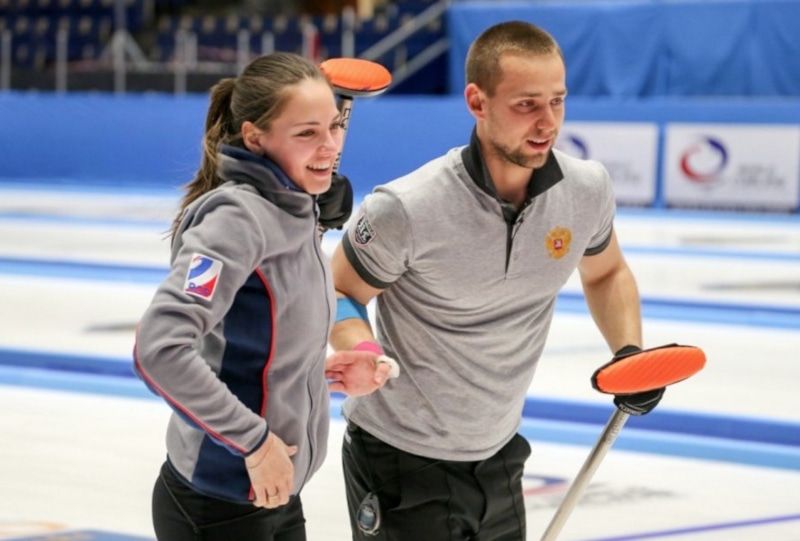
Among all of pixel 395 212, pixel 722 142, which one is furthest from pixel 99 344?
pixel 722 142

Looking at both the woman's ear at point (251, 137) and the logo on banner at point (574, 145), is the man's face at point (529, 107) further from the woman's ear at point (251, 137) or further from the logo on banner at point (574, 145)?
the logo on banner at point (574, 145)

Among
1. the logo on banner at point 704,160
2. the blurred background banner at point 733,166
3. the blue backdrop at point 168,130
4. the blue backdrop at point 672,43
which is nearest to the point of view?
→ the blurred background banner at point 733,166

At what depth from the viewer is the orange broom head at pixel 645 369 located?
7.76 ft

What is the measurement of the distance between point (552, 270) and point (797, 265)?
8.42 meters

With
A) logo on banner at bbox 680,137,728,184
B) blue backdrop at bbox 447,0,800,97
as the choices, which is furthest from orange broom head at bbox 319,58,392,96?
blue backdrop at bbox 447,0,800,97

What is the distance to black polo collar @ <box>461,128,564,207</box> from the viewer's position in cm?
273

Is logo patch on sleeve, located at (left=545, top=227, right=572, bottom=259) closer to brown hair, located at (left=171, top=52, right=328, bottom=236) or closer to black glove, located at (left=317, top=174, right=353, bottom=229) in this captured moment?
black glove, located at (left=317, top=174, right=353, bottom=229)

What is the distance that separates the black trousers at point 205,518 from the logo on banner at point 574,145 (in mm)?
13362

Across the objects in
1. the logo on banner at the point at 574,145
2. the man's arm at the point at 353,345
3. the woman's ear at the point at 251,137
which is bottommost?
the logo on banner at the point at 574,145

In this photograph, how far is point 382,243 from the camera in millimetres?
2707

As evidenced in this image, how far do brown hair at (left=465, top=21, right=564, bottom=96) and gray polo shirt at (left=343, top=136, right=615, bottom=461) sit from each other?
0.47ft

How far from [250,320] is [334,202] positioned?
45cm

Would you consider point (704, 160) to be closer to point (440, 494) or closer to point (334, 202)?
point (440, 494)

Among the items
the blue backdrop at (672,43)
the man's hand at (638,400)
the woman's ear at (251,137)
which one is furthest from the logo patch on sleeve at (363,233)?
the blue backdrop at (672,43)
